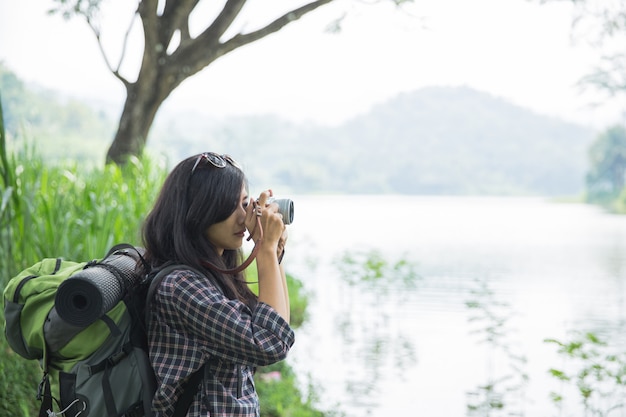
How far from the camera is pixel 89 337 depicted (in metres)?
1.11

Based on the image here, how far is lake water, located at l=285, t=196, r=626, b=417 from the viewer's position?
3.74 metres

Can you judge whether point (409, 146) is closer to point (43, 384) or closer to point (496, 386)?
point (496, 386)

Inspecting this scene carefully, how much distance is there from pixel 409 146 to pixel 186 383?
16524 mm

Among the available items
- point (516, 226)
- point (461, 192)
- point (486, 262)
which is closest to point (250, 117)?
point (461, 192)

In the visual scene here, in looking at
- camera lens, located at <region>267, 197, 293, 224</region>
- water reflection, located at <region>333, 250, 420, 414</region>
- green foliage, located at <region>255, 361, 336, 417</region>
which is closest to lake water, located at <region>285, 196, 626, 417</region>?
water reflection, located at <region>333, 250, 420, 414</region>

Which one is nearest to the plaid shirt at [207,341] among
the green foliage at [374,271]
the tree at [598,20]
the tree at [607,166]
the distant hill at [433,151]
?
the green foliage at [374,271]

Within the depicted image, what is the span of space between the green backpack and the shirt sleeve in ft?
0.13

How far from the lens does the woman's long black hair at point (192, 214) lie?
120 cm

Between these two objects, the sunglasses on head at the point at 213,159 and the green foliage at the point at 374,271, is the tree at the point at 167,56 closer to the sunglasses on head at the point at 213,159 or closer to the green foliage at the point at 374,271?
the green foliage at the point at 374,271

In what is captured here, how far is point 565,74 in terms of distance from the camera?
21594mm

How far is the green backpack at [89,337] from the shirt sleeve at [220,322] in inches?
1.5

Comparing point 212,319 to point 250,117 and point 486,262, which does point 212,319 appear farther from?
point 250,117

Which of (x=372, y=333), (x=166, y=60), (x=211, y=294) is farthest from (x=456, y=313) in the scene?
(x=211, y=294)

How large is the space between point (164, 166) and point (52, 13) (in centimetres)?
183
